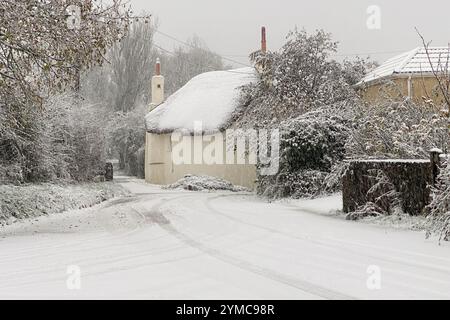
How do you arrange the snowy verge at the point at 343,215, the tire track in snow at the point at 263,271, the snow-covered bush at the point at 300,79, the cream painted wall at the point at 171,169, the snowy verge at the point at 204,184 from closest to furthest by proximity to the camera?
1. the tire track in snow at the point at 263,271
2. the snowy verge at the point at 343,215
3. the snow-covered bush at the point at 300,79
4. the snowy verge at the point at 204,184
5. the cream painted wall at the point at 171,169

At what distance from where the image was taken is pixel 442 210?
9.41 meters

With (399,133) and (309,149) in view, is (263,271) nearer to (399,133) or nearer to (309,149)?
(399,133)

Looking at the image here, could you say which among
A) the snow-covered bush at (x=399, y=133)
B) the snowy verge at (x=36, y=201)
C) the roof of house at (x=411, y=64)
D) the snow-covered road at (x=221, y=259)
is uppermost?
the roof of house at (x=411, y=64)

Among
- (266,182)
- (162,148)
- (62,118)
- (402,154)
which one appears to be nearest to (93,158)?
(62,118)

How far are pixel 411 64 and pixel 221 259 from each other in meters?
20.0

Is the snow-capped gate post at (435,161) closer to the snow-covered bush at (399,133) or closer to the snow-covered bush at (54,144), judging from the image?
the snow-covered bush at (399,133)

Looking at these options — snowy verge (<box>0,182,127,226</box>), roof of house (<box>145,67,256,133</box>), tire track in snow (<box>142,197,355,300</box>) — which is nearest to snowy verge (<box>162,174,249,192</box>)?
roof of house (<box>145,67,256,133</box>)

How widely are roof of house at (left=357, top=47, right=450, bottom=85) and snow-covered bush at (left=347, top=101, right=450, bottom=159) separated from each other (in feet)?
28.1

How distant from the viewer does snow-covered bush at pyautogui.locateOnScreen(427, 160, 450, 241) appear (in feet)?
30.1

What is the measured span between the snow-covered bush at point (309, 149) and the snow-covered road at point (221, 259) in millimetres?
6214

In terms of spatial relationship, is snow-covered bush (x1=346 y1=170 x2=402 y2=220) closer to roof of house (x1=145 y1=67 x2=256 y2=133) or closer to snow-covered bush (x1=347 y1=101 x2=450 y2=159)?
snow-covered bush (x1=347 y1=101 x2=450 y2=159)

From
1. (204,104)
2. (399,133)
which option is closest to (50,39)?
(399,133)

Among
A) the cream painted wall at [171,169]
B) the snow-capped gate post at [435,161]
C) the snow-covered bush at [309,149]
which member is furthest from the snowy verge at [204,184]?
the snow-capped gate post at [435,161]

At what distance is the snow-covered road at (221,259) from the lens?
6023mm
